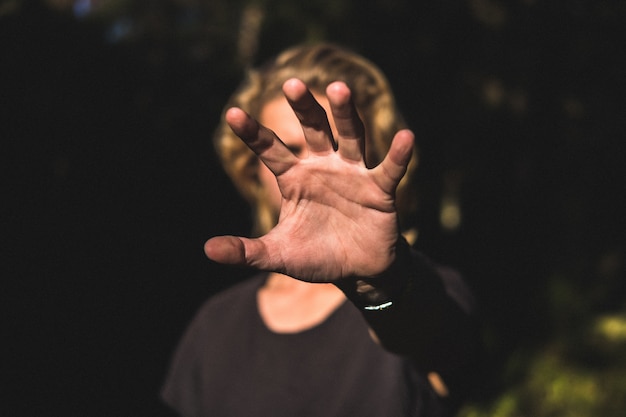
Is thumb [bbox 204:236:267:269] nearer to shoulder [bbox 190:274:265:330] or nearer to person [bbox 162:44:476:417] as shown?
person [bbox 162:44:476:417]

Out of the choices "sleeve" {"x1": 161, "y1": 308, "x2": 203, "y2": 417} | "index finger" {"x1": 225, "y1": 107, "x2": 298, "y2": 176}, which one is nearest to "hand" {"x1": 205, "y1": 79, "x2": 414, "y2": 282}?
"index finger" {"x1": 225, "y1": 107, "x2": 298, "y2": 176}

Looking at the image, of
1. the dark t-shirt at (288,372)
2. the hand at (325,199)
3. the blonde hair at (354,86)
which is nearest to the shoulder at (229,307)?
the dark t-shirt at (288,372)

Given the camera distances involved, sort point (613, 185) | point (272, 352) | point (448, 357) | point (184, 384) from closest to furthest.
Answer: point (448, 357), point (272, 352), point (184, 384), point (613, 185)

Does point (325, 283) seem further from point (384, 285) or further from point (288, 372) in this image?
point (288, 372)

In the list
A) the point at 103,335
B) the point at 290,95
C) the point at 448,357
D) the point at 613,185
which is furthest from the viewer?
the point at 613,185

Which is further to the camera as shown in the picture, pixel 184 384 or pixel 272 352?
pixel 184 384

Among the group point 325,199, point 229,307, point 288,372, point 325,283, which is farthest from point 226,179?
point 325,199

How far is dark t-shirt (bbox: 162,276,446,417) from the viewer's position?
1.67m


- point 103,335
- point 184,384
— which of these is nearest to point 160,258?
point 103,335

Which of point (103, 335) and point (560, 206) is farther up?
point (103, 335)

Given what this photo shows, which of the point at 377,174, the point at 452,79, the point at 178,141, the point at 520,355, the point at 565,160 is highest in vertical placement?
the point at 377,174

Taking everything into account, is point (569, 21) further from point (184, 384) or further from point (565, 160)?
point (184, 384)

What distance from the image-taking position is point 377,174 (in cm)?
123

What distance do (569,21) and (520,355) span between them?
8.00 ft
